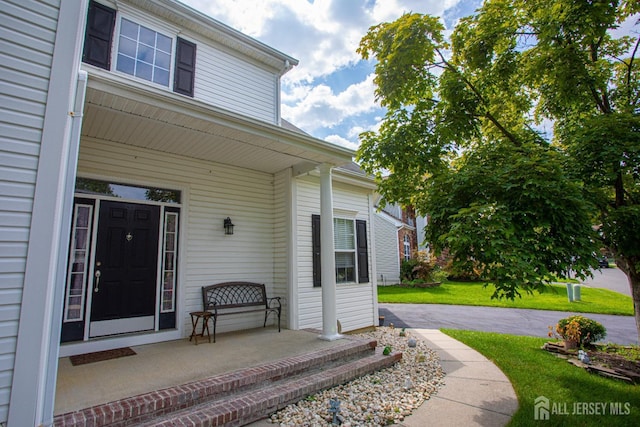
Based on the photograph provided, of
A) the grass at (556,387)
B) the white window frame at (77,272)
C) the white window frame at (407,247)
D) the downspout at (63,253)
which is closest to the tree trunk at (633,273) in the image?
the grass at (556,387)

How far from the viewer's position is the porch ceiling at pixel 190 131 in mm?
3207

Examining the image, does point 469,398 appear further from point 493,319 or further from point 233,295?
point 493,319

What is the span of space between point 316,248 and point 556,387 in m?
3.93

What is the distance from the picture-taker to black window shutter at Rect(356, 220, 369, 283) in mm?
6875

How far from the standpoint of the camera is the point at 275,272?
597 centimetres

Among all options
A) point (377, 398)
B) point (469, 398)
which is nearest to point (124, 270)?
point (377, 398)

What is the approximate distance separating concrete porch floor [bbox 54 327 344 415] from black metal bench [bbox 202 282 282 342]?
0.44 meters

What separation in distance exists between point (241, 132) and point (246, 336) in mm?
3113

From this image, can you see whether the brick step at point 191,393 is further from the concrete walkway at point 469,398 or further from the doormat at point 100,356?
the doormat at point 100,356

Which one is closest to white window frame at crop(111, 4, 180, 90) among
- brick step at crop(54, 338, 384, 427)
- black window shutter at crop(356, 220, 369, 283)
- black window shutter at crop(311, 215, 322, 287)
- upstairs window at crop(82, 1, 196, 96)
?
upstairs window at crop(82, 1, 196, 96)

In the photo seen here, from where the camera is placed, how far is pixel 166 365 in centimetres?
357

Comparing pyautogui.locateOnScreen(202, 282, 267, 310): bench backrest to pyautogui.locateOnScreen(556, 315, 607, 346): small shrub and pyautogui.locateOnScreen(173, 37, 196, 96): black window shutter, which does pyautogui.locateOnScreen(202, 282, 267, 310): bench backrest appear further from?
pyautogui.locateOnScreen(556, 315, 607, 346): small shrub

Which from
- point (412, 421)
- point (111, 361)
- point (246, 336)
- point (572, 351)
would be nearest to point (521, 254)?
point (412, 421)

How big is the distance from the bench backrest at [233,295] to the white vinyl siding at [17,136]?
2.77m
